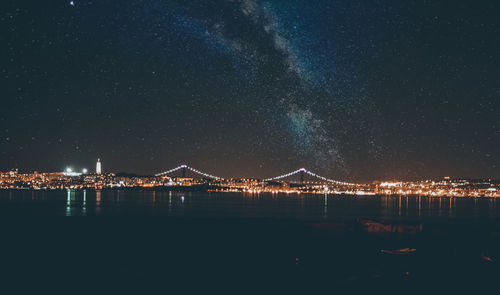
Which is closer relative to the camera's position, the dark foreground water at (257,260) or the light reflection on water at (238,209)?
the dark foreground water at (257,260)

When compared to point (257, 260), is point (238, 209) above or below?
below

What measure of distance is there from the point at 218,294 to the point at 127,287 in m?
2.55

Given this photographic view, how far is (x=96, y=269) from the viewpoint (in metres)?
14.5

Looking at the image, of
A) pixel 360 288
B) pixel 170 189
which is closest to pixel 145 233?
pixel 360 288

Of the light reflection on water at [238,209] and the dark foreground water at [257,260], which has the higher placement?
the dark foreground water at [257,260]

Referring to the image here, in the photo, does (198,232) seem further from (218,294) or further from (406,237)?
(218,294)

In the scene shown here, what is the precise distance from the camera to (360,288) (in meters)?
11.9

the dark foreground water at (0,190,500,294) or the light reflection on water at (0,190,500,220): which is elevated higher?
the dark foreground water at (0,190,500,294)

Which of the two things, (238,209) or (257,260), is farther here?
(238,209)

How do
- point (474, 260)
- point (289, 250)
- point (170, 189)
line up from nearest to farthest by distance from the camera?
point (474, 260)
point (289, 250)
point (170, 189)

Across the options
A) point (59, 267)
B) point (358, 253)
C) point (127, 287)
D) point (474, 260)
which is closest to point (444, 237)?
point (474, 260)

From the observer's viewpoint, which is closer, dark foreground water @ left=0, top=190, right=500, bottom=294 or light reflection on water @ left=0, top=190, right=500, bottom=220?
dark foreground water @ left=0, top=190, right=500, bottom=294

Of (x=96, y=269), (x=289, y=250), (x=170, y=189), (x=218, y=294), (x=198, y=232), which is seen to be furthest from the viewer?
(x=170, y=189)

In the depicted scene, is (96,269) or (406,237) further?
(406,237)
